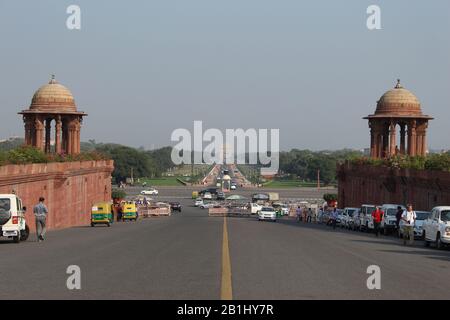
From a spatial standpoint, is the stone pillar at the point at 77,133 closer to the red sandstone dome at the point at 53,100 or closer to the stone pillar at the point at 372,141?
the red sandstone dome at the point at 53,100

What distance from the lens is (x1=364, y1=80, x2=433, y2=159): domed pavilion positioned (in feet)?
281

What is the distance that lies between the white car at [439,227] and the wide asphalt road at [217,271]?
5.97 ft

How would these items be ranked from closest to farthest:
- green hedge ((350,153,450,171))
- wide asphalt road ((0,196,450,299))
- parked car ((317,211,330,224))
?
wide asphalt road ((0,196,450,299)) → green hedge ((350,153,450,171)) → parked car ((317,211,330,224))

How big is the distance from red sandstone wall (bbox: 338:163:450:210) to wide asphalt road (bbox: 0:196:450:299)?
84.2 ft

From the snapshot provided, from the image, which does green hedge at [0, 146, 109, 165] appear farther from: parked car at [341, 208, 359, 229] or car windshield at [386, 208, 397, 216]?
car windshield at [386, 208, 397, 216]

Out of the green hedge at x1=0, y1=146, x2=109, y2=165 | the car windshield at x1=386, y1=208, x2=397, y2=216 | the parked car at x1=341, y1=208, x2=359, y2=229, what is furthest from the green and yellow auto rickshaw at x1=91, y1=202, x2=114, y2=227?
the car windshield at x1=386, y1=208, x2=397, y2=216

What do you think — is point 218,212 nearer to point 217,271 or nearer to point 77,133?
point 77,133

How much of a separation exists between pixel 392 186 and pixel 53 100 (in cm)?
3375

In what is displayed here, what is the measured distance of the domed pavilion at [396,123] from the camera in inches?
3374
